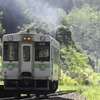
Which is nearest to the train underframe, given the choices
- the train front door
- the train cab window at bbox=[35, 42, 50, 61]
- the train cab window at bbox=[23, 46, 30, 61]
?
the train front door

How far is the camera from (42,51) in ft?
58.2

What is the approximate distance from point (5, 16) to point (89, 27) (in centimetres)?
5661

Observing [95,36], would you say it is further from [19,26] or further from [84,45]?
[19,26]

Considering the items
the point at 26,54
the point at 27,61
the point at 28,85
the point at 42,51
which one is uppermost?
the point at 42,51

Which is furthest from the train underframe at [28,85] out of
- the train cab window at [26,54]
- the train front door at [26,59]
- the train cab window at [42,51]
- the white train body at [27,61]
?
the train cab window at [42,51]

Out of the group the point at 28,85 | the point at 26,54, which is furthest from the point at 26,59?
the point at 28,85

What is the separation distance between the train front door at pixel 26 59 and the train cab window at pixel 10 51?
0.31 meters

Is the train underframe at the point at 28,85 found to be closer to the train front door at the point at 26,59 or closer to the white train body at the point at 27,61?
the white train body at the point at 27,61

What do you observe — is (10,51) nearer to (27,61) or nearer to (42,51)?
(27,61)

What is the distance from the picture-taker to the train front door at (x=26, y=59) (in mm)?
17484

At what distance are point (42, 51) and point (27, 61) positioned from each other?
804 mm

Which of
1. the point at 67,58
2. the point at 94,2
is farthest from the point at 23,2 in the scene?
the point at 94,2

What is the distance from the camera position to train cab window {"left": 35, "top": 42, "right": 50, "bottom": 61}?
57.8 feet

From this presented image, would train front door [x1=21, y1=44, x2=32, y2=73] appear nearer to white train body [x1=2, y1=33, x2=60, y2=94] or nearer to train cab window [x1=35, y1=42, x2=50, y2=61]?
white train body [x1=2, y1=33, x2=60, y2=94]
